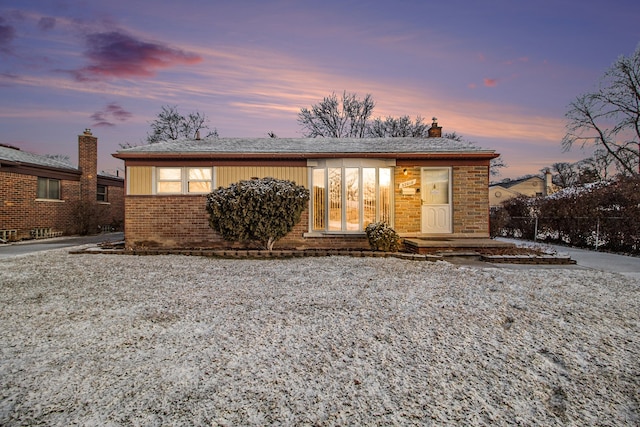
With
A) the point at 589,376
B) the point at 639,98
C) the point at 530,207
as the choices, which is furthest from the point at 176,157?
the point at 639,98

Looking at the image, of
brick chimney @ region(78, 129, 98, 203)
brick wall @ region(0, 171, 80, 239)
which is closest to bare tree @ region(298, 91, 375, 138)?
brick chimney @ region(78, 129, 98, 203)

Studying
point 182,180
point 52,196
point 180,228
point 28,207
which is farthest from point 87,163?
point 180,228

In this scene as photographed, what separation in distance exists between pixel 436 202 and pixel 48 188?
17810mm

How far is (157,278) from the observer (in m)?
5.90

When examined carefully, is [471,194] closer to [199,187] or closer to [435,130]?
[435,130]

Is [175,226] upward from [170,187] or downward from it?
downward

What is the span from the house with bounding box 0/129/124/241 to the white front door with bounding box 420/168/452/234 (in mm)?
16413

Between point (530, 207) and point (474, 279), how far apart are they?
10177 mm

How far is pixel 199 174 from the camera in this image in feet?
33.1

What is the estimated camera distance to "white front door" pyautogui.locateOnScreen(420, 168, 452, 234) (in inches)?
401

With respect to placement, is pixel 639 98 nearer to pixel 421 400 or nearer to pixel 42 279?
pixel 421 400

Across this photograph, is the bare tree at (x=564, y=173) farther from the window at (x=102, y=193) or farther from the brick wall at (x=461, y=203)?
the window at (x=102, y=193)

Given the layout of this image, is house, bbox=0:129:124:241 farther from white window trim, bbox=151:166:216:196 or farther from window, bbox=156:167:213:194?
window, bbox=156:167:213:194

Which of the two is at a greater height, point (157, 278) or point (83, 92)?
point (83, 92)
